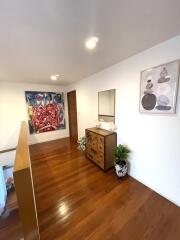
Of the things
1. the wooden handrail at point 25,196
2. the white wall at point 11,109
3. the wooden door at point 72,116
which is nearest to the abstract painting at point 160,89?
the wooden handrail at point 25,196

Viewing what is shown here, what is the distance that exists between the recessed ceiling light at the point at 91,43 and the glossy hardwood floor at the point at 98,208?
2.25 m

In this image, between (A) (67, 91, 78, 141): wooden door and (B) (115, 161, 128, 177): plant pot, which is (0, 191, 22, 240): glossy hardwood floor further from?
(A) (67, 91, 78, 141): wooden door

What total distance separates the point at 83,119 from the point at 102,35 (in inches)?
105

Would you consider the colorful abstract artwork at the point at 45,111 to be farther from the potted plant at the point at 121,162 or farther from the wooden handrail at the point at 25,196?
the wooden handrail at the point at 25,196

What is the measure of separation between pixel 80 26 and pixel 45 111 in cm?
350

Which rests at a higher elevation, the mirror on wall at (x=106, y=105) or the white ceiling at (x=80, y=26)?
the white ceiling at (x=80, y=26)

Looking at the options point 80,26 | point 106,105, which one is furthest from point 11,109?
point 80,26

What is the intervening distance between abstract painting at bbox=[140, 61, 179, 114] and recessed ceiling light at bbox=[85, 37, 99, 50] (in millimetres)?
890

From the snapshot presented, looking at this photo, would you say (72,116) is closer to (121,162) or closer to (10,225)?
(121,162)

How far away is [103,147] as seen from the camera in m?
2.34

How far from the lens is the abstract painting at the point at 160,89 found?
1521 millimetres

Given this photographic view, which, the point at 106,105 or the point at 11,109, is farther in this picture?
the point at 11,109

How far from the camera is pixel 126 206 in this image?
1.62 metres

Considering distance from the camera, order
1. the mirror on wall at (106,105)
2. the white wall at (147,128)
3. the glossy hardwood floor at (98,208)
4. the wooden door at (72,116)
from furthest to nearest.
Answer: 1. the wooden door at (72,116)
2. the mirror on wall at (106,105)
3. the white wall at (147,128)
4. the glossy hardwood floor at (98,208)
